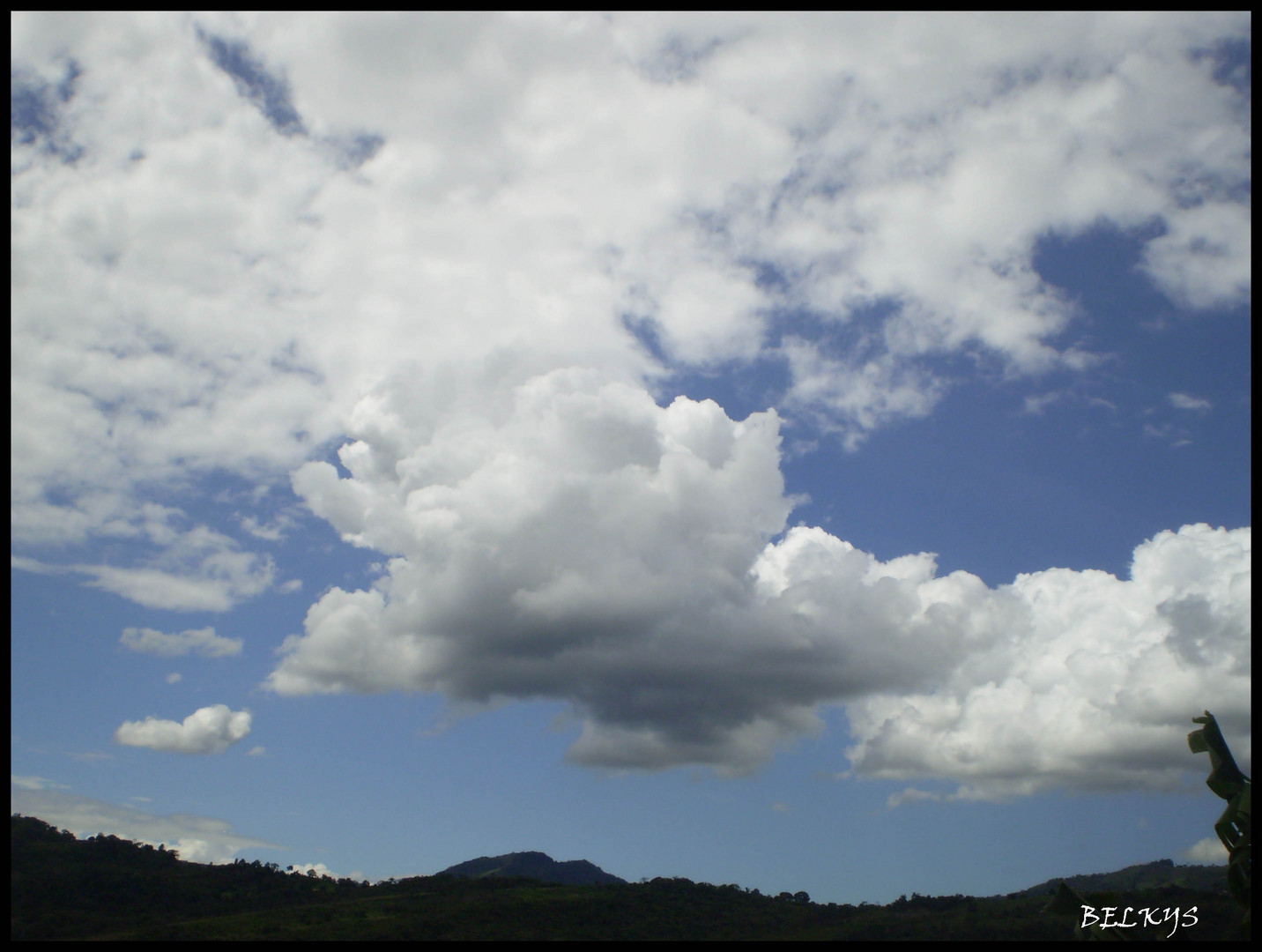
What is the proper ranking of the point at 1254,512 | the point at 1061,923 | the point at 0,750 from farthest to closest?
the point at 1061,923, the point at 0,750, the point at 1254,512

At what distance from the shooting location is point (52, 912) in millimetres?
116938

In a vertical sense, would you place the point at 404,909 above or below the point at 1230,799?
below

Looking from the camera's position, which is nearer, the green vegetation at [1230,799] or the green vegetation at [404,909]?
the green vegetation at [1230,799]

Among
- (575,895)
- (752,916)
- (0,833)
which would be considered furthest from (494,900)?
(0,833)

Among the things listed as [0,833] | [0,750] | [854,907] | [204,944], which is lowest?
[854,907]

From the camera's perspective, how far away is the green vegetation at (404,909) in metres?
114

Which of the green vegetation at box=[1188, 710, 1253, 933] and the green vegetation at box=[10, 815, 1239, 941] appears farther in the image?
the green vegetation at box=[10, 815, 1239, 941]

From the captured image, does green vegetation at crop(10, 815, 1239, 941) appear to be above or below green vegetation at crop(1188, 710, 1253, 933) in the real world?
below

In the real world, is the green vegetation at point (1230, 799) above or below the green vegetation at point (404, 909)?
above

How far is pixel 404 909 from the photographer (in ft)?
447

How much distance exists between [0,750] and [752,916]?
163779 mm

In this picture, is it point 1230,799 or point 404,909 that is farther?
point 404,909

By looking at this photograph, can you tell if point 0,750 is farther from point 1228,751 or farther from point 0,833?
point 1228,751

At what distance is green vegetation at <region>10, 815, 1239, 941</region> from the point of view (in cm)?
11431
